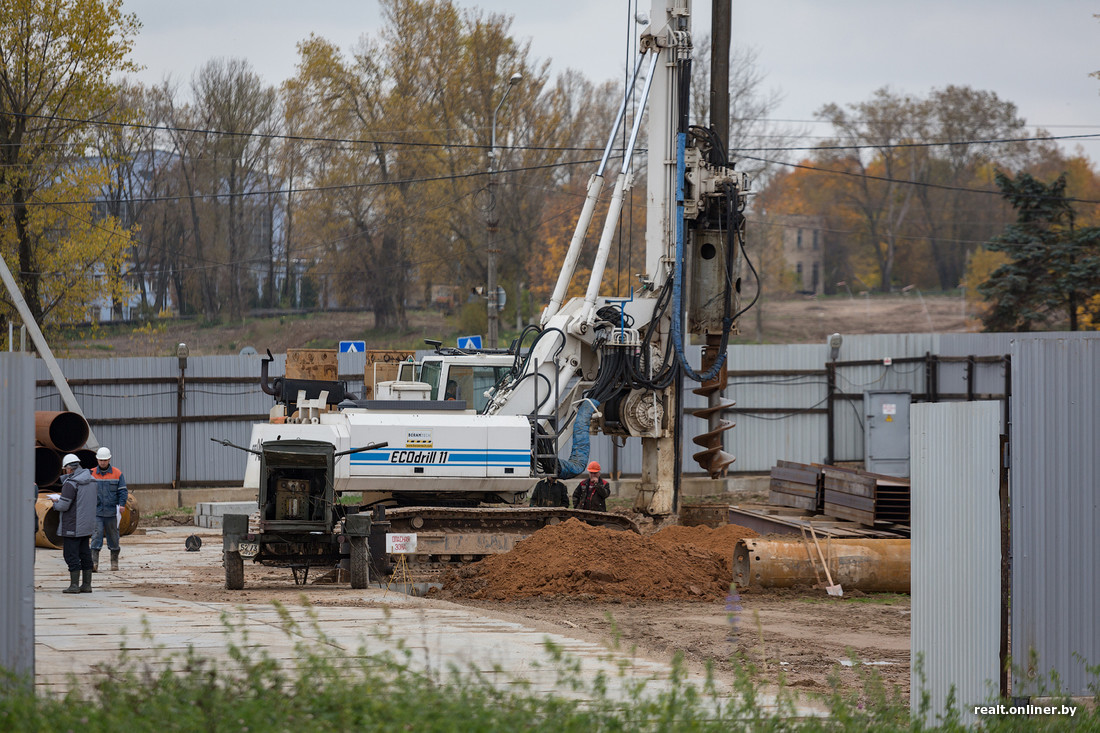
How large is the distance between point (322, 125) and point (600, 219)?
12.2 metres

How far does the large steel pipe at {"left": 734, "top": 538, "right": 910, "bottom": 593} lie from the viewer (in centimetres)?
1445

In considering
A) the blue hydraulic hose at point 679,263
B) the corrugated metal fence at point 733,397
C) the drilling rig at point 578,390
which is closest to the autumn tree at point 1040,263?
the corrugated metal fence at point 733,397

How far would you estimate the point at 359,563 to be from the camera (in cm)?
1419

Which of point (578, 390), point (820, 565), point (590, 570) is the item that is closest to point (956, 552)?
point (820, 565)

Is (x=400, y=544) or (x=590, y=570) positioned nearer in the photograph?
(x=590, y=570)

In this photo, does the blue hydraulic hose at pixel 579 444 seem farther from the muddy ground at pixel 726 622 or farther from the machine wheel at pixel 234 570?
the machine wheel at pixel 234 570

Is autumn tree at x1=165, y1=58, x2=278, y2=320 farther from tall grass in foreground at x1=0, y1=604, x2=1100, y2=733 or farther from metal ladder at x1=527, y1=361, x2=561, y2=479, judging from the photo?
tall grass in foreground at x1=0, y1=604, x2=1100, y2=733

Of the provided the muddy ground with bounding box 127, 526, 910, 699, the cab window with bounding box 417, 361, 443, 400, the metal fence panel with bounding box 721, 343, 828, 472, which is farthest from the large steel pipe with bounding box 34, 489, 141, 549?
the metal fence panel with bounding box 721, 343, 828, 472

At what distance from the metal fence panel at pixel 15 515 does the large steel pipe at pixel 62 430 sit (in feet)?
49.3

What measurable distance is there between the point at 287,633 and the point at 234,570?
6049 mm

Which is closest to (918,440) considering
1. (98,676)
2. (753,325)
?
(98,676)

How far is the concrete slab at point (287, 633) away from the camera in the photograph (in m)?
8.27

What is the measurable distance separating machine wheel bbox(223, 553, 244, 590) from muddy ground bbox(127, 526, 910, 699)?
0.63 ft

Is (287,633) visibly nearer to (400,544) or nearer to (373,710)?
(373,710)
